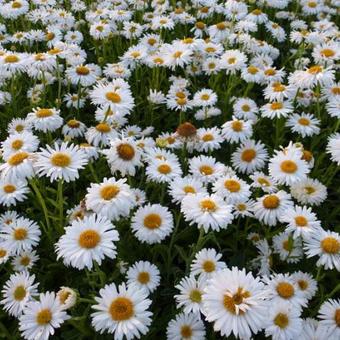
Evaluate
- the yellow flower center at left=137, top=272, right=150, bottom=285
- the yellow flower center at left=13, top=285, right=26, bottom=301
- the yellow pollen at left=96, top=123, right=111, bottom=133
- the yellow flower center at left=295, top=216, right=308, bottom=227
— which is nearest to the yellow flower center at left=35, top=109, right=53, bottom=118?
the yellow pollen at left=96, top=123, right=111, bottom=133

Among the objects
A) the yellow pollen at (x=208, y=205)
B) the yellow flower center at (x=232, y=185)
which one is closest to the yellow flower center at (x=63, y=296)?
the yellow pollen at (x=208, y=205)

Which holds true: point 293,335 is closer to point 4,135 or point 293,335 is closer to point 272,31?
point 4,135

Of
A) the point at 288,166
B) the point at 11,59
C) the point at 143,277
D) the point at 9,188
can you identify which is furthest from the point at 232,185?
the point at 11,59

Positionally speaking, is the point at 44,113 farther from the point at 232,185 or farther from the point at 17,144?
the point at 232,185

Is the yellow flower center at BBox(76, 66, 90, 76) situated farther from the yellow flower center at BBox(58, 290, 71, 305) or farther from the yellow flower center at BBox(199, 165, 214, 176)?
the yellow flower center at BBox(58, 290, 71, 305)

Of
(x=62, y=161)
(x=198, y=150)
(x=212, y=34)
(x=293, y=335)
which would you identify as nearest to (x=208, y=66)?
(x=212, y=34)

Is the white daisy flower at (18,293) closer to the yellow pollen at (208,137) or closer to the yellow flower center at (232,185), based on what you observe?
the yellow flower center at (232,185)
